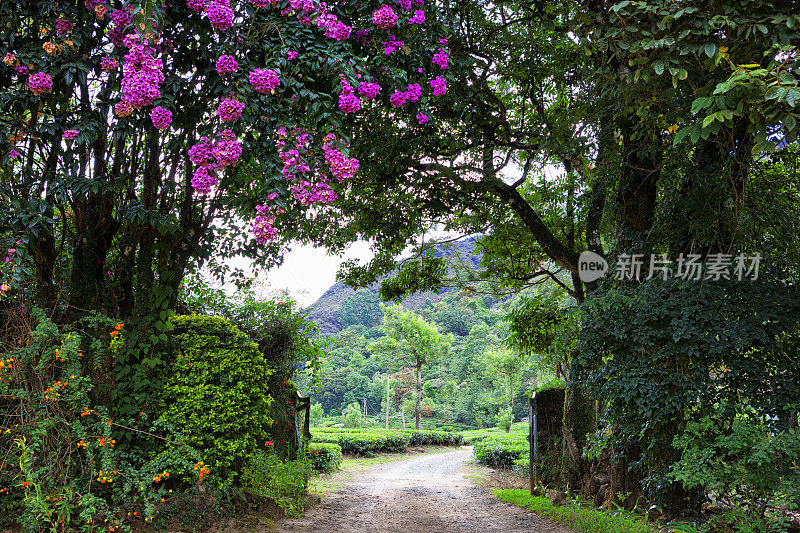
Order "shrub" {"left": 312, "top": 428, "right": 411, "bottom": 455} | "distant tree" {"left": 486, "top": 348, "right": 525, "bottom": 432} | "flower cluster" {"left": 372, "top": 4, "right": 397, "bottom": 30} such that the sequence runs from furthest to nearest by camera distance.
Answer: "distant tree" {"left": 486, "top": 348, "right": 525, "bottom": 432} < "shrub" {"left": 312, "top": 428, "right": 411, "bottom": 455} < "flower cluster" {"left": 372, "top": 4, "right": 397, "bottom": 30}

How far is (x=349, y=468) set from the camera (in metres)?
13.1

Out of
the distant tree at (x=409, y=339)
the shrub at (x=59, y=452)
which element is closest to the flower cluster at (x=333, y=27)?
the shrub at (x=59, y=452)

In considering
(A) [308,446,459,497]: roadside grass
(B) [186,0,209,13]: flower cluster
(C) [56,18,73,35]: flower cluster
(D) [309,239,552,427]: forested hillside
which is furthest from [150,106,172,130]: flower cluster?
(D) [309,239,552,427]: forested hillside

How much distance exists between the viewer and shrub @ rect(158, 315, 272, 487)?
192 inches

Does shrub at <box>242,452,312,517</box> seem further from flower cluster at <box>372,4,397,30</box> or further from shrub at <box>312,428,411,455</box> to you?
shrub at <box>312,428,411,455</box>

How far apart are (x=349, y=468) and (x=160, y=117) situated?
37.3ft

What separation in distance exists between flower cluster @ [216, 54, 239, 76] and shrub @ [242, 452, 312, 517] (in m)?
3.66

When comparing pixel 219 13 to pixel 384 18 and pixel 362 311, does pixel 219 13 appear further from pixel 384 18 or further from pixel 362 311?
pixel 362 311

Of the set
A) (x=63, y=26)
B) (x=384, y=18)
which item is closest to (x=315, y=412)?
(x=63, y=26)

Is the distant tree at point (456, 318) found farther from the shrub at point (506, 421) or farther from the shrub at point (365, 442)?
the shrub at point (365, 442)

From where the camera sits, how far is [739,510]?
4.51 m

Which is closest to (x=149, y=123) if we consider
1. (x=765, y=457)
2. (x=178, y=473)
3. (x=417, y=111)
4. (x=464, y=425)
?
(x=417, y=111)

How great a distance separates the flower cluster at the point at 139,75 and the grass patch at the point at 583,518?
17.8ft

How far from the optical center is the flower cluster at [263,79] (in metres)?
3.57
